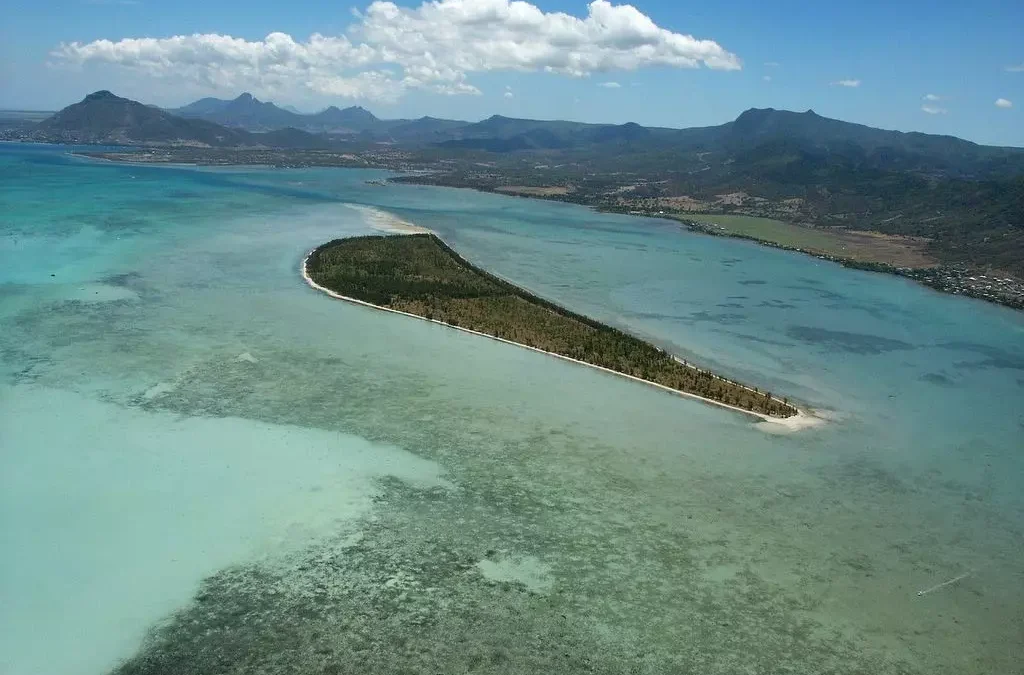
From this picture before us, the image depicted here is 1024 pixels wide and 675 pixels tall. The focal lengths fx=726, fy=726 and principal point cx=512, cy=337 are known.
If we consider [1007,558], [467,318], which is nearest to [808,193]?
[467,318]

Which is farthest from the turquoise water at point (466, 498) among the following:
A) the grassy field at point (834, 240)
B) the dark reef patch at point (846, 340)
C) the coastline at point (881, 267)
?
the grassy field at point (834, 240)

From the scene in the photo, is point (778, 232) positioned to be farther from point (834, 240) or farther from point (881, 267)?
point (881, 267)

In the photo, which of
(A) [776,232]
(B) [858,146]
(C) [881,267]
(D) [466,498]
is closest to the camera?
(D) [466,498]

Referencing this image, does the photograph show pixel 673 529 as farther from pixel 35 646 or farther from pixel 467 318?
pixel 467 318

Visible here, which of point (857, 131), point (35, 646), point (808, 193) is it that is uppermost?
point (857, 131)

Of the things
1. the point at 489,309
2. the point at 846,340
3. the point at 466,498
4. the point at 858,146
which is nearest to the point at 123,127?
the point at 489,309

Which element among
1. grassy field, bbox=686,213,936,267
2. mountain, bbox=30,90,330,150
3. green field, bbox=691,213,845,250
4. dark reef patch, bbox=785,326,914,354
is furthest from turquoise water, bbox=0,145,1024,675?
mountain, bbox=30,90,330,150

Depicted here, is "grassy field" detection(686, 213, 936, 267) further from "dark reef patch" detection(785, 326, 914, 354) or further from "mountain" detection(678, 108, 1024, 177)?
"mountain" detection(678, 108, 1024, 177)
